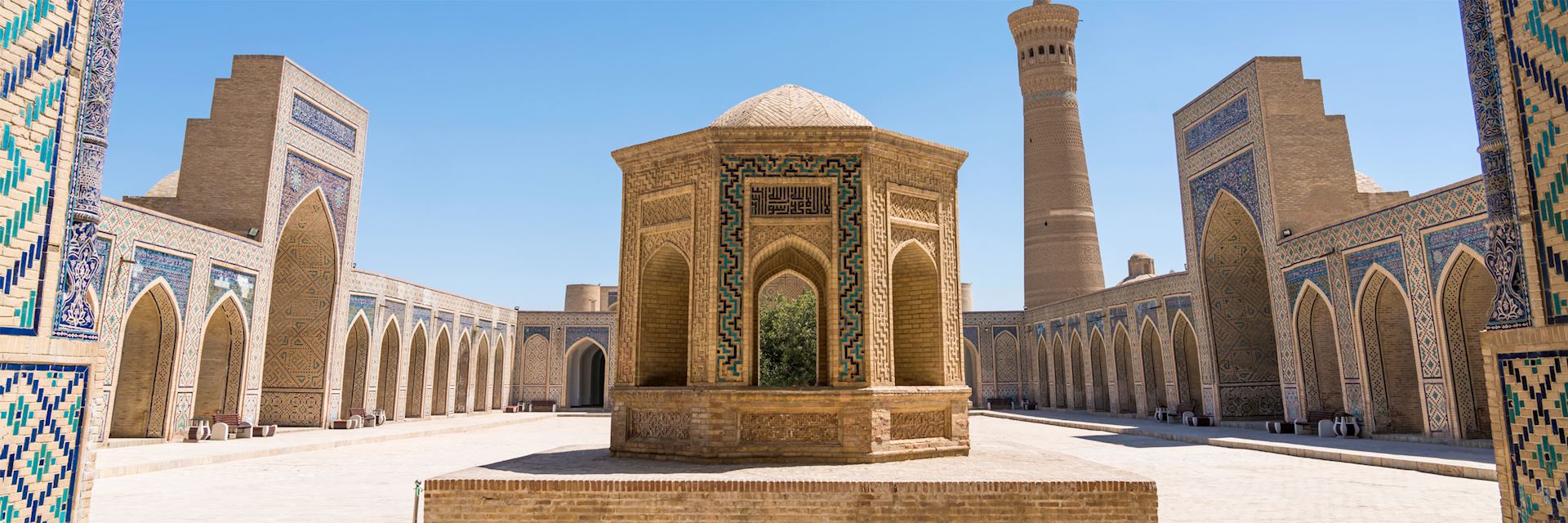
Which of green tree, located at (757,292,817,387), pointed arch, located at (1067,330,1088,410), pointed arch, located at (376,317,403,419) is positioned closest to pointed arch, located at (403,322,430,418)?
pointed arch, located at (376,317,403,419)

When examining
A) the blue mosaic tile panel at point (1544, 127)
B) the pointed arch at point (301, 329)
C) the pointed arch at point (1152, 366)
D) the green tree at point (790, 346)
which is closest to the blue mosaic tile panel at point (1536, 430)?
the blue mosaic tile panel at point (1544, 127)

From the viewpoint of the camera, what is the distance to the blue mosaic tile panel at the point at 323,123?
1599 cm

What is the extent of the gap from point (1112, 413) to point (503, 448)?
1595 cm

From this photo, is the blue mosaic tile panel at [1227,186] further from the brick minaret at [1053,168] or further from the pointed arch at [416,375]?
the pointed arch at [416,375]

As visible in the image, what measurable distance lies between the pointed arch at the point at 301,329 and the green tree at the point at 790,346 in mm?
8775

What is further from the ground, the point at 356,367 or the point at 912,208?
the point at 912,208

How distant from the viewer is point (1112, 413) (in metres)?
22.4

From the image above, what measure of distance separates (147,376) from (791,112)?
449 inches

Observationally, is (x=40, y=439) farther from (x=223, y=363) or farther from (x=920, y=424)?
(x=223, y=363)

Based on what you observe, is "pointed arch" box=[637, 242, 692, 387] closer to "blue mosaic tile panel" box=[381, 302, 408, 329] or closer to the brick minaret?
"blue mosaic tile panel" box=[381, 302, 408, 329]

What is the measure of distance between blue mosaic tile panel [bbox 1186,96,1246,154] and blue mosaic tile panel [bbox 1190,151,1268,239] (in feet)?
1.97

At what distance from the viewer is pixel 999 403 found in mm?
27969

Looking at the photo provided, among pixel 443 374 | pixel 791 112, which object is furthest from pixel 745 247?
pixel 443 374

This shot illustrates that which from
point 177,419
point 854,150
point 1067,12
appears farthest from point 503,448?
point 1067,12
